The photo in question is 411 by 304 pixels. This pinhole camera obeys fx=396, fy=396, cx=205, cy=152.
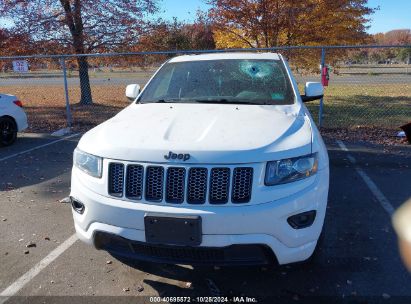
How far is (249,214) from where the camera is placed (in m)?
2.57

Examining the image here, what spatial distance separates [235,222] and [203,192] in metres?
0.29

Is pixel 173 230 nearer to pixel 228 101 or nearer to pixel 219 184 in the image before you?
pixel 219 184

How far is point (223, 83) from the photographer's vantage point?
430 centimetres

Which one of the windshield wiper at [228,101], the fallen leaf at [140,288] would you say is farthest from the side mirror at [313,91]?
the fallen leaf at [140,288]

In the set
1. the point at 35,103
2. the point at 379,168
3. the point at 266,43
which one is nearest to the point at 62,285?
the point at 379,168

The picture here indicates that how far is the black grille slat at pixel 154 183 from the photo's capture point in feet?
8.96

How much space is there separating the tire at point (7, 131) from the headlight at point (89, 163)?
19.7 feet

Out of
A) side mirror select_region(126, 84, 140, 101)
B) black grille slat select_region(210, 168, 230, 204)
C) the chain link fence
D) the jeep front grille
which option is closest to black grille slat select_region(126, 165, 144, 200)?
the jeep front grille

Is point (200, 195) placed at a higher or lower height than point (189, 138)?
lower

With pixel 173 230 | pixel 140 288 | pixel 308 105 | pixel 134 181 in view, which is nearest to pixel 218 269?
pixel 140 288

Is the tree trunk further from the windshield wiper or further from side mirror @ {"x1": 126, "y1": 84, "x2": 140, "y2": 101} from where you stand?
the windshield wiper

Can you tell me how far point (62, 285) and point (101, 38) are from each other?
1137 centimetres

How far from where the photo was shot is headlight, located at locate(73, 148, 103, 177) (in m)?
2.94

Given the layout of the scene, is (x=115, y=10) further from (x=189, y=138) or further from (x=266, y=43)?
(x=189, y=138)
